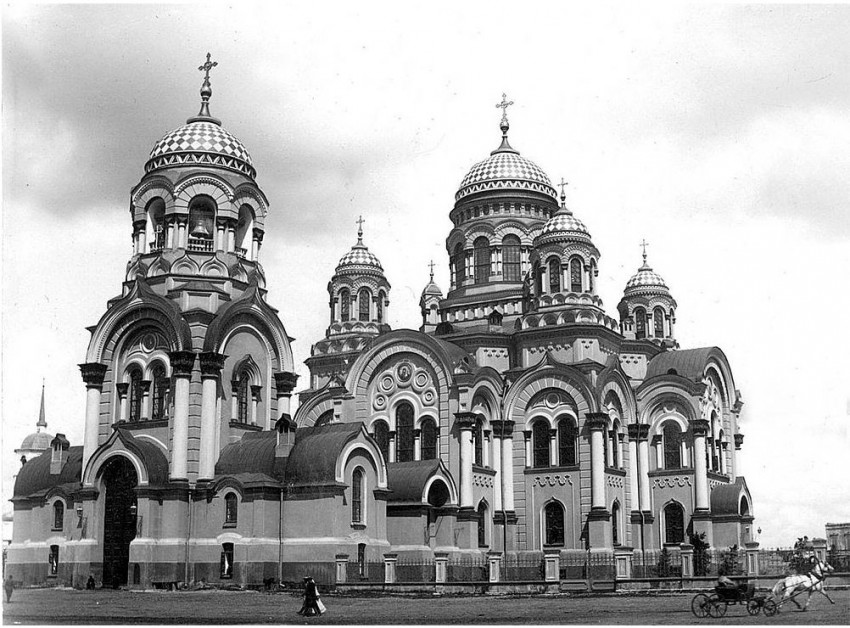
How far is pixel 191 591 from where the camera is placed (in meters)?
33.1

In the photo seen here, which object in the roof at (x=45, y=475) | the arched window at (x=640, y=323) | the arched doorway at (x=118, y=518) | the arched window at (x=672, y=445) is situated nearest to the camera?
the arched doorway at (x=118, y=518)

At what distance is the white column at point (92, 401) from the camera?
37281mm

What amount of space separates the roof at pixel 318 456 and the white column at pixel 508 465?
9.54m

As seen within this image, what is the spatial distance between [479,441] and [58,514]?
15382mm

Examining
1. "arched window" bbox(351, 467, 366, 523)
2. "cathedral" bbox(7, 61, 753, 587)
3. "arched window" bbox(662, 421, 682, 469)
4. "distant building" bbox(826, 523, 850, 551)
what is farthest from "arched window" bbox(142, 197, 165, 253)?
"distant building" bbox(826, 523, 850, 551)

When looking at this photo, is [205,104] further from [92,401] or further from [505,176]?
[505,176]

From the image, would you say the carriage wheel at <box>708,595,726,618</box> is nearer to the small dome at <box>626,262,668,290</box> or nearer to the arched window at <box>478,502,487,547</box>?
the arched window at <box>478,502,487,547</box>

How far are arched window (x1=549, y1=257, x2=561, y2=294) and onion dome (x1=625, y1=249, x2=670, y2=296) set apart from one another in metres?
11.4

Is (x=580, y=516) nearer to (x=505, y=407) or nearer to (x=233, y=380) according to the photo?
(x=505, y=407)

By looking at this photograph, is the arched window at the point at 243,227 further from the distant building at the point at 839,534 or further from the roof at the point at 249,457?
the distant building at the point at 839,534

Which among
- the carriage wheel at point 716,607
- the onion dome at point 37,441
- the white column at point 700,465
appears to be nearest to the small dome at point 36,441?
the onion dome at point 37,441

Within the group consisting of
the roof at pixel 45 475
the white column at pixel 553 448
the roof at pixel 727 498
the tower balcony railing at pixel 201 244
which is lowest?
the roof at pixel 727 498

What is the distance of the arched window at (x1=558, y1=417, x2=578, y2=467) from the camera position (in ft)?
141

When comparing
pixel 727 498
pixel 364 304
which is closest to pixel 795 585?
pixel 727 498
